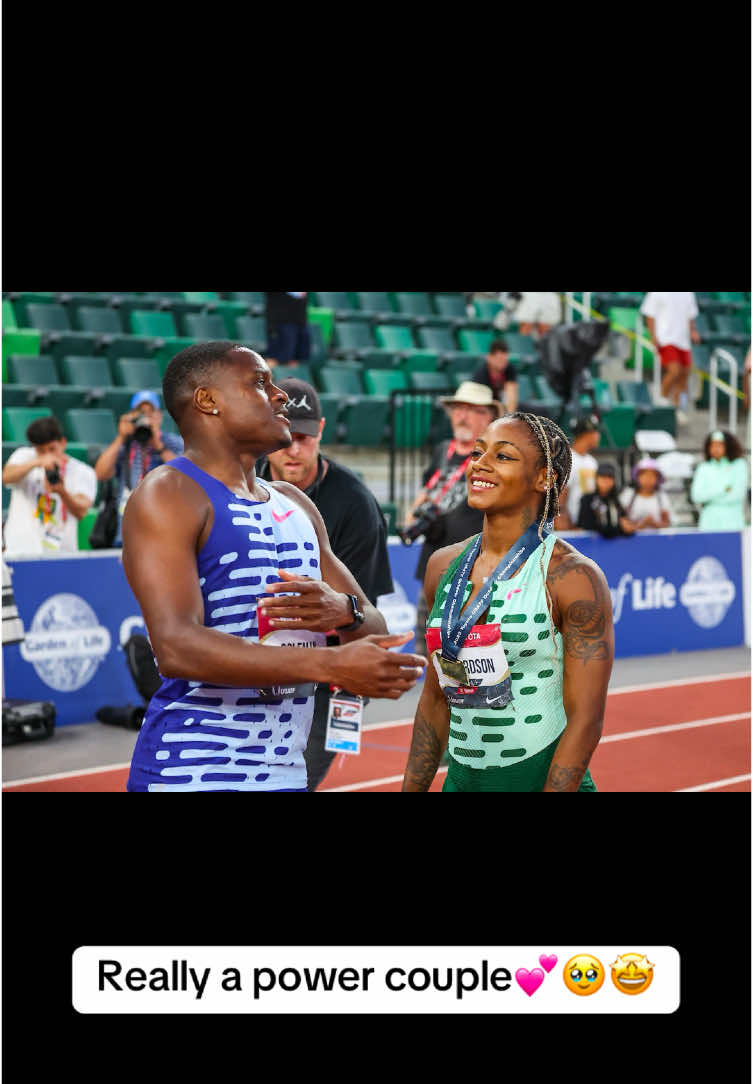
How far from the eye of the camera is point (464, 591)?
3.46m

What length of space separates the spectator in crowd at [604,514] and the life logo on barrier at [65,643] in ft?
16.1

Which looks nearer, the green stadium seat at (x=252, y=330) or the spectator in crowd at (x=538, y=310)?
the green stadium seat at (x=252, y=330)

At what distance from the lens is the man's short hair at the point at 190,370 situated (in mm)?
2979

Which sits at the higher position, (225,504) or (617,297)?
(617,297)

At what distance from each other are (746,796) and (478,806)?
562 millimetres

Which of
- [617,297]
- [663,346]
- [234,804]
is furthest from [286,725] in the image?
[617,297]

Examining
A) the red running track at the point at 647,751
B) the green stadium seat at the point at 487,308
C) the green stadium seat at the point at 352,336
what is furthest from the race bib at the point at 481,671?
the green stadium seat at the point at 487,308

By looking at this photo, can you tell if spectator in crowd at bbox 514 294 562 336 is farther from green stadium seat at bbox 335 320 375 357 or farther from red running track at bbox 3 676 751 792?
red running track at bbox 3 676 751 792

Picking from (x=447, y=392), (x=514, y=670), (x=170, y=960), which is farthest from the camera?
(x=447, y=392)

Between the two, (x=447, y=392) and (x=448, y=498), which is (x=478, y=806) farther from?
(x=447, y=392)

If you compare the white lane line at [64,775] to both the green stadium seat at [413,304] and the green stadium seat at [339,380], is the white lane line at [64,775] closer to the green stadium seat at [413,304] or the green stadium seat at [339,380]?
the green stadium seat at [339,380]

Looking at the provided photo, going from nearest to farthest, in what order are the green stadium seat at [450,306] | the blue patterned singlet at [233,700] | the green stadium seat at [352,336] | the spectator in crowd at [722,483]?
the blue patterned singlet at [233,700] → the spectator in crowd at [722,483] → the green stadium seat at [352,336] → the green stadium seat at [450,306]

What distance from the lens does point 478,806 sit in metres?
2.81
